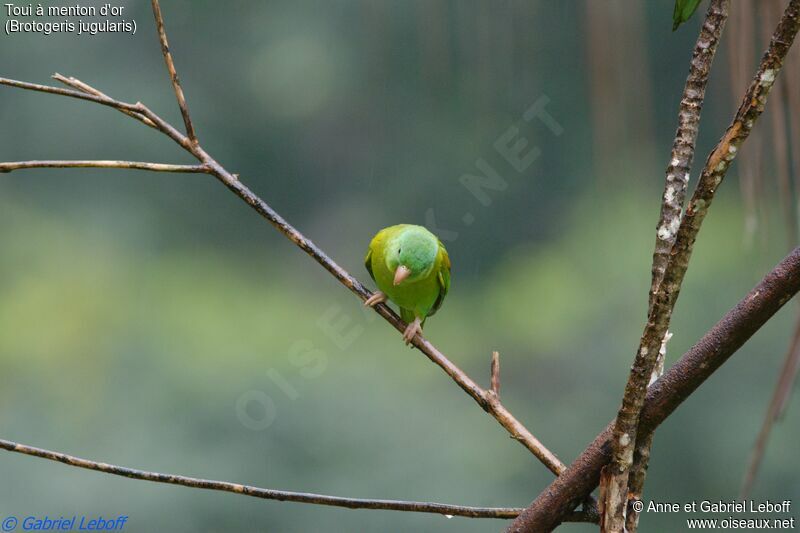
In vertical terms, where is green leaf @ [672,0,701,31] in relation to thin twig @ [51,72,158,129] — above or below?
below

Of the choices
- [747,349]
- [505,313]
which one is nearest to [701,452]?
[747,349]

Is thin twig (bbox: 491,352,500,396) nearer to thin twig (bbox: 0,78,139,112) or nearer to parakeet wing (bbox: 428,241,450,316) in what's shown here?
thin twig (bbox: 0,78,139,112)

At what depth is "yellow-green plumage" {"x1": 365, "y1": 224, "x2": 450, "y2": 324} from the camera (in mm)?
2527

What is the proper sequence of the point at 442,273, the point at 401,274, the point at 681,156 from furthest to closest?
the point at 442,273
the point at 401,274
the point at 681,156

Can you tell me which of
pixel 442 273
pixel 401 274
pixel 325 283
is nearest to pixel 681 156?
pixel 401 274

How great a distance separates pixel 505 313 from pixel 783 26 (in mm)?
8308

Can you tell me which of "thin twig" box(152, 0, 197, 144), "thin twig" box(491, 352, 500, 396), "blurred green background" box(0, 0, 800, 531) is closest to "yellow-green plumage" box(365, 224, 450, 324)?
"thin twig" box(491, 352, 500, 396)

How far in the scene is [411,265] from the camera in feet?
8.23

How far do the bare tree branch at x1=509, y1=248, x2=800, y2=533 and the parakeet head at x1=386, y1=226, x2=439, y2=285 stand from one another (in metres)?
1.51

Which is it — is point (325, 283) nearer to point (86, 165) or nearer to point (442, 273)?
point (442, 273)

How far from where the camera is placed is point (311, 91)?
9.20 meters

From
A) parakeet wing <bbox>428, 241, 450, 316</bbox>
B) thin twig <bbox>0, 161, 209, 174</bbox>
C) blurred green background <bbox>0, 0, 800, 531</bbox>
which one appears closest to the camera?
thin twig <bbox>0, 161, 209, 174</bbox>

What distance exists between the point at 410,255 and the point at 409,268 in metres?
0.04

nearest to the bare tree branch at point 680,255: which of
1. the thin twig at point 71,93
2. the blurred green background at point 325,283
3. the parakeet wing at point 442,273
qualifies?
the thin twig at point 71,93
